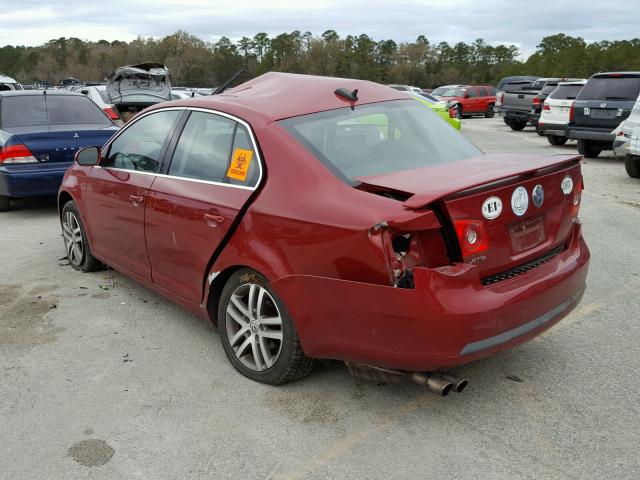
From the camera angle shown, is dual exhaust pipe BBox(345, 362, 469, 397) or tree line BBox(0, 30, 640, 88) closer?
dual exhaust pipe BBox(345, 362, 469, 397)

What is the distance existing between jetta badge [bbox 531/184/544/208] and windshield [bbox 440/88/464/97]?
32.2m

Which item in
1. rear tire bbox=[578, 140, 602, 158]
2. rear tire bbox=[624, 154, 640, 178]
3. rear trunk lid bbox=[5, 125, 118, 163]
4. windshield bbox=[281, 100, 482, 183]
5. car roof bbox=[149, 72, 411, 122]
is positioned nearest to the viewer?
windshield bbox=[281, 100, 482, 183]

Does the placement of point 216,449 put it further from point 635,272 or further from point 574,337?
point 635,272

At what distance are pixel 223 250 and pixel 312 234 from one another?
0.77 meters

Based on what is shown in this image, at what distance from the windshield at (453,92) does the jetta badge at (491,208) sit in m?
32.6

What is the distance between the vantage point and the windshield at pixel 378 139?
139 inches

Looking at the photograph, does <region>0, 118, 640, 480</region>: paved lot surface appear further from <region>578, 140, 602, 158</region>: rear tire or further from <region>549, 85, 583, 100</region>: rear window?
<region>549, 85, 583, 100</region>: rear window

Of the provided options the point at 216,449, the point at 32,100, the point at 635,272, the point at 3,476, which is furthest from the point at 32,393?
the point at 32,100

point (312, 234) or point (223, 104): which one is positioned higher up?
point (223, 104)

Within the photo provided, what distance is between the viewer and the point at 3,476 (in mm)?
2895

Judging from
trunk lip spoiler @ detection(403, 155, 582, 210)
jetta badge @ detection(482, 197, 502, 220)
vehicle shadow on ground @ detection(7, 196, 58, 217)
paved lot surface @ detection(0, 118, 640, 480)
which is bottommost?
paved lot surface @ detection(0, 118, 640, 480)

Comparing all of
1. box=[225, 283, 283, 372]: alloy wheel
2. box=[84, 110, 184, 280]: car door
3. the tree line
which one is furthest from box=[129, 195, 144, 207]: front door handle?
the tree line

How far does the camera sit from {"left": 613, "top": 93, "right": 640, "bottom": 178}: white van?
10.6m

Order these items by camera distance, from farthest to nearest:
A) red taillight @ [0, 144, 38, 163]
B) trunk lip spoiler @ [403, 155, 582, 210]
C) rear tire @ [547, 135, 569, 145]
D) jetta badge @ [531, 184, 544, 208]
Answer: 1. rear tire @ [547, 135, 569, 145]
2. red taillight @ [0, 144, 38, 163]
3. jetta badge @ [531, 184, 544, 208]
4. trunk lip spoiler @ [403, 155, 582, 210]
